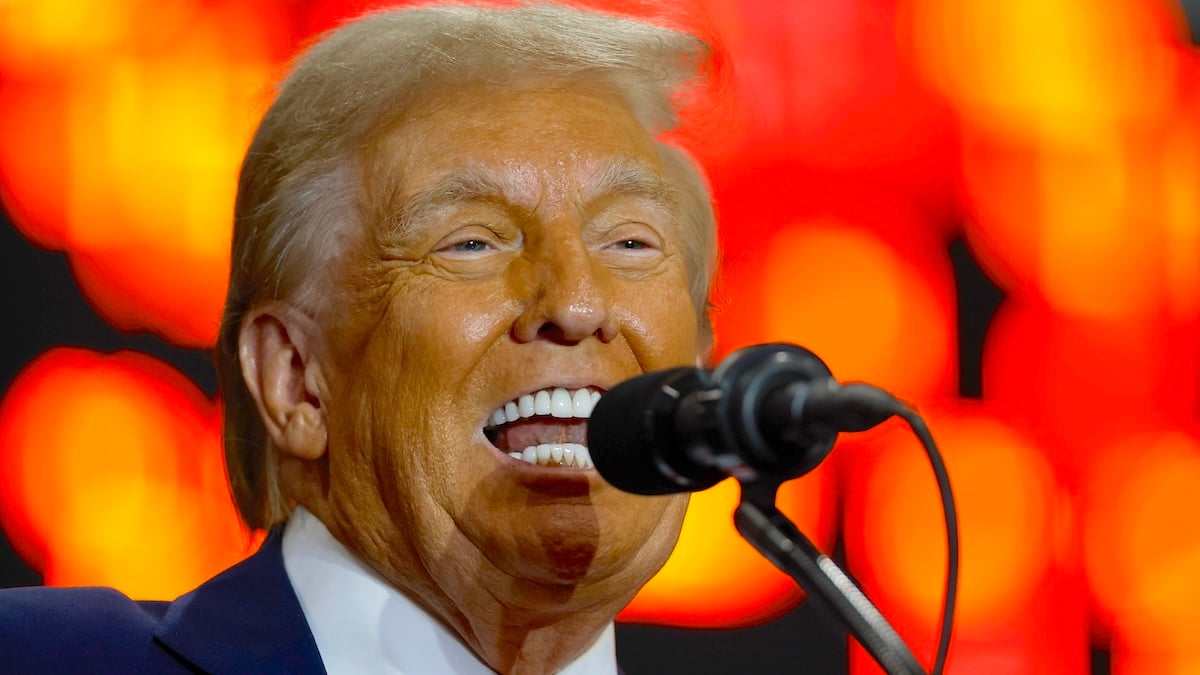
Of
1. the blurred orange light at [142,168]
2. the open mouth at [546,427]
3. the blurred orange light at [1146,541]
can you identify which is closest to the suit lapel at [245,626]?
the open mouth at [546,427]

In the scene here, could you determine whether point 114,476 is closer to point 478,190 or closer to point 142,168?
point 142,168

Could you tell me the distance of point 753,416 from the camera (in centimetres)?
122

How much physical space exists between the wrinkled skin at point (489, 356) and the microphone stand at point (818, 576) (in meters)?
0.48

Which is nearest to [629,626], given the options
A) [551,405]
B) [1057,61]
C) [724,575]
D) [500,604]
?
[724,575]

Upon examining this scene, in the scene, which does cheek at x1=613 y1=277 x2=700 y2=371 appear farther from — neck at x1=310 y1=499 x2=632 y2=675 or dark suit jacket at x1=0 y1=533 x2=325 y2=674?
dark suit jacket at x1=0 y1=533 x2=325 y2=674

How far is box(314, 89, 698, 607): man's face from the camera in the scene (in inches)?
70.7

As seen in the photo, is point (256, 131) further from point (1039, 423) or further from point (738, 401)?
point (1039, 423)

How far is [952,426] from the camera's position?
11.4ft

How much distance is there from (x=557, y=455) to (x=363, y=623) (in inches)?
12.2

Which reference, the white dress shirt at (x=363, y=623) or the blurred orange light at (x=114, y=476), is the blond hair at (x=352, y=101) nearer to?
the white dress shirt at (x=363, y=623)

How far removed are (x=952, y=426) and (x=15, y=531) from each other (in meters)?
A: 1.97

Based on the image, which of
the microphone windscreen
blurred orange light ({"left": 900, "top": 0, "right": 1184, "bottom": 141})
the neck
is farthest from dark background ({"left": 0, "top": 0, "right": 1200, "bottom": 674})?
the microphone windscreen

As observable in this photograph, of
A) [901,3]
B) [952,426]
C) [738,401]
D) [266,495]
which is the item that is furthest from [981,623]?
[738,401]

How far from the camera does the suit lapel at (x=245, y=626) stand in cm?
180
